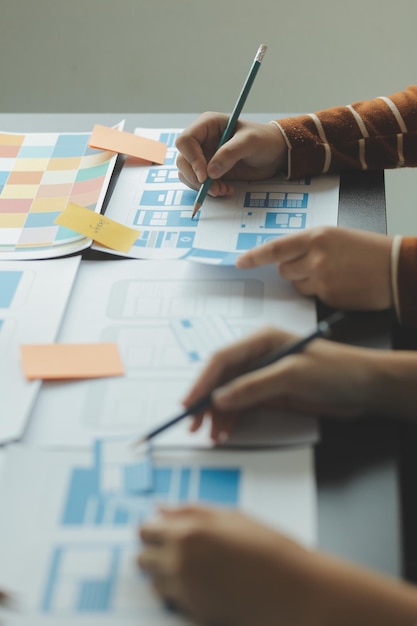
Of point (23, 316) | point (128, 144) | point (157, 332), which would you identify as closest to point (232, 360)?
point (157, 332)

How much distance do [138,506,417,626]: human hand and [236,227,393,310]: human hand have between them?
0.35 metres

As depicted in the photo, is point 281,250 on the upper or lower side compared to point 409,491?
upper

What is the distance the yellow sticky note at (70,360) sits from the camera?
0.79 meters

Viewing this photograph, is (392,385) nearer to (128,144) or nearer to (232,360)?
(232,360)

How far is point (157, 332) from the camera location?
33.4 inches

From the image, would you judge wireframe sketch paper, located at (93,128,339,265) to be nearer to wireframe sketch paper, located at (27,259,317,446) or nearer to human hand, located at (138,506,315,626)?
wireframe sketch paper, located at (27,259,317,446)

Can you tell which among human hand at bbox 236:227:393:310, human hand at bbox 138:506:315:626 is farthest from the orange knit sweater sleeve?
human hand at bbox 138:506:315:626

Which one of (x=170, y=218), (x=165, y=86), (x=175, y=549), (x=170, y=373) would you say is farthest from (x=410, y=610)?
(x=165, y=86)

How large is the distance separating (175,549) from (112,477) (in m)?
0.11

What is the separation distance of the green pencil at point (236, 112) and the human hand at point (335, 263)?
171 mm

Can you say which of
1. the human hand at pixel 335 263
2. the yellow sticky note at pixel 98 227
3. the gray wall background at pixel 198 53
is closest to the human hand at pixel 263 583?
the human hand at pixel 335 263

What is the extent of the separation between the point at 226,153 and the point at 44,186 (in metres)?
0.25

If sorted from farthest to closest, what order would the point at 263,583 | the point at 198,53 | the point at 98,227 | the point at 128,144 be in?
the point at 198,53, the point at 128,144, the point at 98,227, the point at 263,583

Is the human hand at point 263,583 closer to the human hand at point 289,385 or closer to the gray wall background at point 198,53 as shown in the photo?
the human hand at point 289,385
